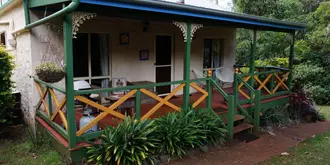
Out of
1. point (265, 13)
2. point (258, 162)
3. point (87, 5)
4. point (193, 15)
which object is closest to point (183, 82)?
point (193, 15)

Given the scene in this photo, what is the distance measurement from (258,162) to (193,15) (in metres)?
3.04

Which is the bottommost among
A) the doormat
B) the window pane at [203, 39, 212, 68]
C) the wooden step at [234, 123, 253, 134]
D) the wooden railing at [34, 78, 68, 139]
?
the doormat

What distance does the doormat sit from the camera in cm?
573

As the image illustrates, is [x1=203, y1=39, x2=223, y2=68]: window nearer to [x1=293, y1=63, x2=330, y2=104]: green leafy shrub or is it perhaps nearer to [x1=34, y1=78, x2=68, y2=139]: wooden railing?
[x1=293, y1=63, x2=330, y2=104]: green leafy shrub

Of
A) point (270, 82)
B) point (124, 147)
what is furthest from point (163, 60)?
point (124, 147)

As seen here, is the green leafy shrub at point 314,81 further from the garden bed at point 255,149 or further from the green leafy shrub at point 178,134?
the green leafy shrub at point 178,134

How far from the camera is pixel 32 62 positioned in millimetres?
5328

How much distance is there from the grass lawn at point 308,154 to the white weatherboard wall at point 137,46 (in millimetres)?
4167

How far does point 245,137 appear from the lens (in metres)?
5.86

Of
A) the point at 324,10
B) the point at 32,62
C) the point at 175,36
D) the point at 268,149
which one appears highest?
the point at 324,10

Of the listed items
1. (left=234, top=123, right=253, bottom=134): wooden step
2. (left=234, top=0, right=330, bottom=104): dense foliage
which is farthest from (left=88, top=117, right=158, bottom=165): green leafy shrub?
(left=234, top=0, right=330, bottom=104): dense foliage

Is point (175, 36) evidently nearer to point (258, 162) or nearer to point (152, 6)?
point (152, 6)

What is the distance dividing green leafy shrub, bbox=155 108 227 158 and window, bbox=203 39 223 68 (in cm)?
438

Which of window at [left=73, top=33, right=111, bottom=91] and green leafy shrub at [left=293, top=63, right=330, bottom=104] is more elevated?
window at [left=73, top=33, right=111, bottom=91]
